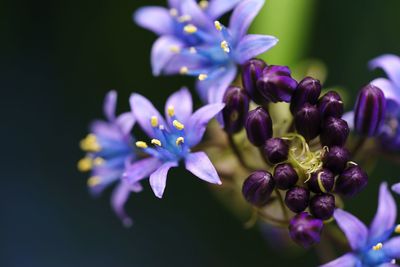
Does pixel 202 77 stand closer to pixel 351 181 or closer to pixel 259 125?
pixel 259 125

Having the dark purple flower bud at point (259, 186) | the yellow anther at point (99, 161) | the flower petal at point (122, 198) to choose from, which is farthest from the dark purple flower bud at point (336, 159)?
the yellow anther at point (99, 161)

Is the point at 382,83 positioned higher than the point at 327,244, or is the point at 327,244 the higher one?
the point at 382,83

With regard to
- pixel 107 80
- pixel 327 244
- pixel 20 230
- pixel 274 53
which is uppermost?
pixel 274 53

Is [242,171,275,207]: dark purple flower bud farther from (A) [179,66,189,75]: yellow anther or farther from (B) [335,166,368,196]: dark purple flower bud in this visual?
(A) [179,66,189,75]: yellow anther

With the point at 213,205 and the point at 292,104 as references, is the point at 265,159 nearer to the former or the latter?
the point at 292,104

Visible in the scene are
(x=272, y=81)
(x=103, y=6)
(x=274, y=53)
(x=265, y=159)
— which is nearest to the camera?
(x=272, y=81)

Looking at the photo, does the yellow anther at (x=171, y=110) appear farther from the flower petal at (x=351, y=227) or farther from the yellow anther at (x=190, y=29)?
the flower petal at (x=351, y=227)

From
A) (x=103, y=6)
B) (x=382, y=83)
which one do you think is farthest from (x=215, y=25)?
(x=103, y=6)
